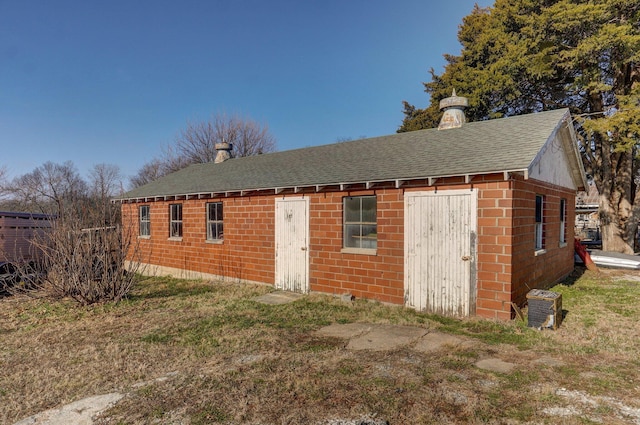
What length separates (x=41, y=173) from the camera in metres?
50.5

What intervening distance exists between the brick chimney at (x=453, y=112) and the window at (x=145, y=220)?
463 inches

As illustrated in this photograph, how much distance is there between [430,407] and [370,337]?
243 centimetres

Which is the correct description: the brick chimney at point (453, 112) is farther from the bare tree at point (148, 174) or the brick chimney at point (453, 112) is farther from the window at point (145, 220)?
the bare tree at point (148, 174)

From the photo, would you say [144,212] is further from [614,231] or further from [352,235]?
[614,231]

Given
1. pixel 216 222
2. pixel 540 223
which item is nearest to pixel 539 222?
pixel 540 223

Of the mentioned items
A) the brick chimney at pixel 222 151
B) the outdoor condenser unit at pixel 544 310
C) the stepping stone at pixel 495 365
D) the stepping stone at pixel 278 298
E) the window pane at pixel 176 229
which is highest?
the brick chimney at pixel 222 151

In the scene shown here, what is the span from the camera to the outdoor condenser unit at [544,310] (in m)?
6.16

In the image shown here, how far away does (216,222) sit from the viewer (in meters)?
12.3

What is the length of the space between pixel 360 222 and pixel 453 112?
198 inches

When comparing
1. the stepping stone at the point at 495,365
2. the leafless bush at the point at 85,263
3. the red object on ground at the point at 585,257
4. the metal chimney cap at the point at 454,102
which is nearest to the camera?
the stepping stone at the point at 495,365

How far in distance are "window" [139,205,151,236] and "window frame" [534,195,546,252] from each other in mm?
13682

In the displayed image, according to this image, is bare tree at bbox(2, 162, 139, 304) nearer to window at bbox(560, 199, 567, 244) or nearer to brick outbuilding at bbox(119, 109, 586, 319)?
brick outbuilding at bbox(119, 109, 586, 319)

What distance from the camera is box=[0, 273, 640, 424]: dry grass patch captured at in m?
3.72

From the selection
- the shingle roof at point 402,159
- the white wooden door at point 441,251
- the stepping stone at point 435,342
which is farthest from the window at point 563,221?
the stepping stone at point 435,342
